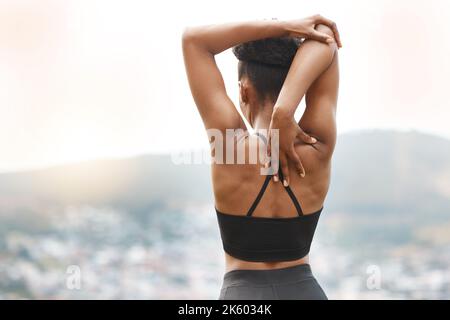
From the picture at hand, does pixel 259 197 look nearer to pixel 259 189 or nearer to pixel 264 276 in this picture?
pixel 259 189

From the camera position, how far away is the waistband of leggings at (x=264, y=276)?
1195mm

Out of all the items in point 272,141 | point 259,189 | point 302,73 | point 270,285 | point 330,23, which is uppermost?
point 330,23

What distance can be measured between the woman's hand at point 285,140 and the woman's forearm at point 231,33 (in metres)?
0.17

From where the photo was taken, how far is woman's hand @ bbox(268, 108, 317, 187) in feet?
3.62

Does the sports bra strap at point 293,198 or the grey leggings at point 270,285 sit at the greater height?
the sports bra strap at point 293,198

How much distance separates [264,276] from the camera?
120 centimetres

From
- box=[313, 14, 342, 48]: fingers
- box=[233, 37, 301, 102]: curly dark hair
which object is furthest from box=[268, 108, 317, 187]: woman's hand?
box=[313, 14, 342, 48]: fingers

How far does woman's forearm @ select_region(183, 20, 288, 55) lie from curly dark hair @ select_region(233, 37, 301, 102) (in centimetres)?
6

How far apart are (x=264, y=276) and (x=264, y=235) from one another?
97 millimetres

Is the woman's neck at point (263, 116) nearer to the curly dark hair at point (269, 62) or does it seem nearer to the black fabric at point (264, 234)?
the curly dark hair at point (269, 62)

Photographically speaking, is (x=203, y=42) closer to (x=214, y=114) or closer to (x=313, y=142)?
(x=214, y=114)

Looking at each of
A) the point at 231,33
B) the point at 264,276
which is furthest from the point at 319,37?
the point at 264,276

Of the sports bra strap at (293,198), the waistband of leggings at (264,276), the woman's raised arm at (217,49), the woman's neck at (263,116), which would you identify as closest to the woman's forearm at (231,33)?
the woman's raised arm at (217,49)
